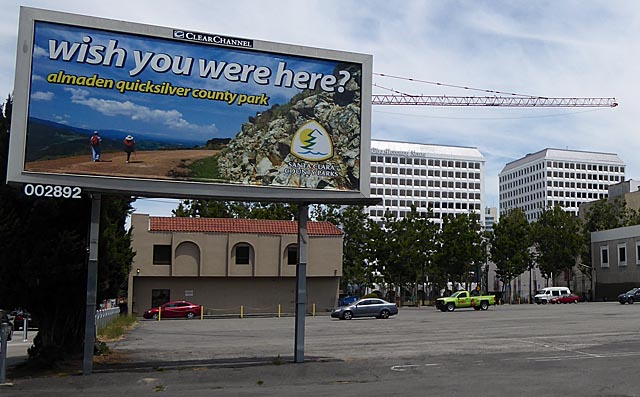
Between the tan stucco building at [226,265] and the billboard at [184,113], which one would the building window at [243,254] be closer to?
the tan stucco building at [226,265]

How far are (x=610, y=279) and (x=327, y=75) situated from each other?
67.0m

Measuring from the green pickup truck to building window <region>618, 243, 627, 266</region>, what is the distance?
2649cm

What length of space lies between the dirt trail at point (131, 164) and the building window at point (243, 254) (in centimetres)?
4088

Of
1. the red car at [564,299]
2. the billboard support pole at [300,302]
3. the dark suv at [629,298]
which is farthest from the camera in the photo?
the red car at [564,299]

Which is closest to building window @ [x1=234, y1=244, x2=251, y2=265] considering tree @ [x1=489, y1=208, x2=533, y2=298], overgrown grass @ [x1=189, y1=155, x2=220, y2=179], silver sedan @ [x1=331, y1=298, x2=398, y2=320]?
silver sedan @ [x1=331, y1=298, x2=398, y2=320]

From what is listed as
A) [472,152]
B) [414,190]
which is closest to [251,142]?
[414,190]

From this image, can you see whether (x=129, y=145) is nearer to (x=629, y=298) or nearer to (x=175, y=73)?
(x=175, y=73)

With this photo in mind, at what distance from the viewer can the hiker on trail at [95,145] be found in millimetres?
14938

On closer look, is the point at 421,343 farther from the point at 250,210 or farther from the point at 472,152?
the point at 472,152

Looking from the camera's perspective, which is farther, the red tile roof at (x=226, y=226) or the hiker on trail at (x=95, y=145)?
the red tile roof at (x=226, y=226)

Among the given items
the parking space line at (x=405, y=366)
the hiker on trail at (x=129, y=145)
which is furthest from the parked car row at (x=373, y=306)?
the hiker on trail at (x=129, y=145)

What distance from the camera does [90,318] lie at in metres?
14.9

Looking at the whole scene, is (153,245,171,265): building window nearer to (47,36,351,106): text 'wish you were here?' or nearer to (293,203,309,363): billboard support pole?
(293,203,309,363): billboard support pole

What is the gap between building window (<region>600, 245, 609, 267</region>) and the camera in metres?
76.2
